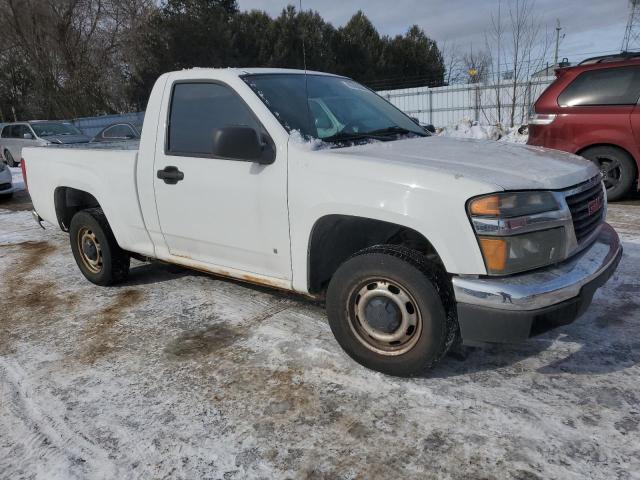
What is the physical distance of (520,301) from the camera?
7.95ft

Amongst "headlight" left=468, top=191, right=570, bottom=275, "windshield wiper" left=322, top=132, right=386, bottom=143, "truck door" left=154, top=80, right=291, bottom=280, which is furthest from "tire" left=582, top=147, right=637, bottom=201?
"truck door" left=154, top=80, right=291, bottom=280

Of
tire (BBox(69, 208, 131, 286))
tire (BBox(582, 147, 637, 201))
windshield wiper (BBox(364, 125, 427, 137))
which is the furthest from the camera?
tire (BBox(582, 147, 637, 201))

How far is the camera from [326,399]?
2744 mm

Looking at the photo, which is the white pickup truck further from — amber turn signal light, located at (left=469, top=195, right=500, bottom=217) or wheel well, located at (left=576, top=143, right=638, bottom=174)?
wheel well, located at (left=576, top=143, right=638, bottom=174)

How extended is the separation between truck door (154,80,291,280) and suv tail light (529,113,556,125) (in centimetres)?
527

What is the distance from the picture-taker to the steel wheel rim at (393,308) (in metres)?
2.77

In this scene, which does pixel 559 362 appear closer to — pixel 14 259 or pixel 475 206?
pixel 475 206

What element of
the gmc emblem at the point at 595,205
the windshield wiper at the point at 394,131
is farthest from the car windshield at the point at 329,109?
the gmc emblem at the point at 595,205

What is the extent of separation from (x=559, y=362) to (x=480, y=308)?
35.4 inches

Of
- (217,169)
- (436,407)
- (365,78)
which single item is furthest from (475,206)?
(365,78)

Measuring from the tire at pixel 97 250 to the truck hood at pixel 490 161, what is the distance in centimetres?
250

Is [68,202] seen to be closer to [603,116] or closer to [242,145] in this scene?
[242,145]

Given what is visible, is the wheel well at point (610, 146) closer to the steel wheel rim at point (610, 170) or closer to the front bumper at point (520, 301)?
the steel wheel rim at point (610, 170)

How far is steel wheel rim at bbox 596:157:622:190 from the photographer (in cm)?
684
